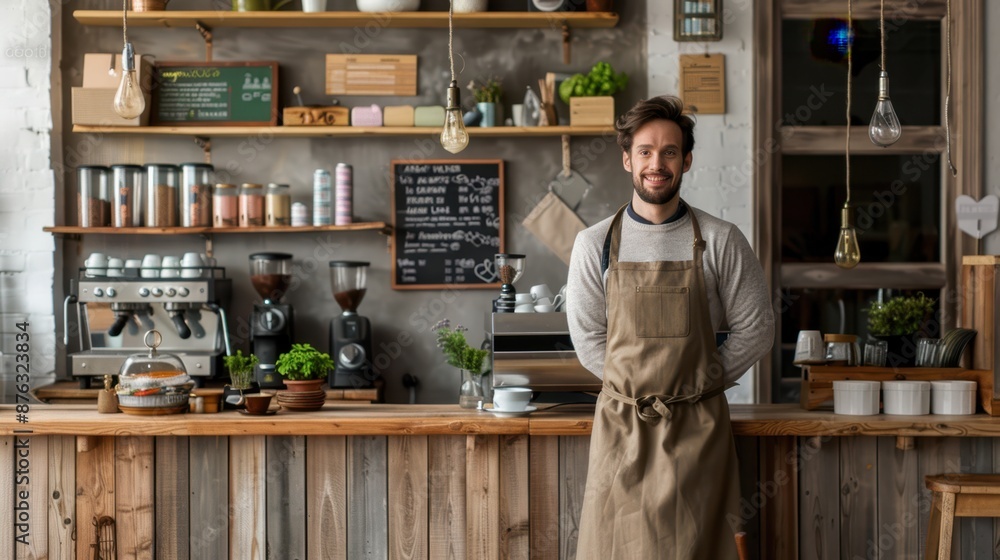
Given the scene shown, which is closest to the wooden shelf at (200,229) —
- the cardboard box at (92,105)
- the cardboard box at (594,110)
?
the cardboard box at (92,105)

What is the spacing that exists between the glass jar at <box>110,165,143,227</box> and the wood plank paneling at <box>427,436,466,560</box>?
221 cm

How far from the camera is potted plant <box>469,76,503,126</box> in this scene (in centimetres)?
449

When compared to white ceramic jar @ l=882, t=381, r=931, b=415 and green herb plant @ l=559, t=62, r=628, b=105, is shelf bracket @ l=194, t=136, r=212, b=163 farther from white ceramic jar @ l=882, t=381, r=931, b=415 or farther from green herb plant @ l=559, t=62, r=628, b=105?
white ceramic jar @ l=882, t=381, r=931, b=415

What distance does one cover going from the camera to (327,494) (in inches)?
122

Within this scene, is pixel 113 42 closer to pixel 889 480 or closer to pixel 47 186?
pixel 47 186

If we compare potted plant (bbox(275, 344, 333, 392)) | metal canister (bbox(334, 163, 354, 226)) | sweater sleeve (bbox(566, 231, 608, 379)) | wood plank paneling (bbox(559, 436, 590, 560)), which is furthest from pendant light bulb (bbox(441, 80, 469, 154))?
metal canister (bbox(334, 163, 354, 226))

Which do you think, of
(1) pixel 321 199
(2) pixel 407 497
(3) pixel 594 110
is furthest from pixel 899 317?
(1) pixel 321 199

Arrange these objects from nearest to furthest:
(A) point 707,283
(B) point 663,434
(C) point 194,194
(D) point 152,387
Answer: (B) point 663,434, (A) point 707,283, (D) point 152,387, (C) point 194,194

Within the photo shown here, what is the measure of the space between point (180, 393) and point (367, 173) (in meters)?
1.81

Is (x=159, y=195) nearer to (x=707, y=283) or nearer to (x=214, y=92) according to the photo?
(x=214, y=92)

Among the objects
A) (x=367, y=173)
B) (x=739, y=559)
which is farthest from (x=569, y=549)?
(x=367, y=173)

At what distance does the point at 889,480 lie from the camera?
3.04 meters

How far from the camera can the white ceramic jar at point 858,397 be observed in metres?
3.07

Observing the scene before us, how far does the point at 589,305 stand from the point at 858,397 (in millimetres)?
967
